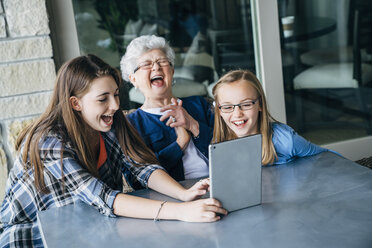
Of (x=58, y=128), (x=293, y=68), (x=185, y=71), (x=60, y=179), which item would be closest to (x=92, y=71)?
(x=58, y=128)

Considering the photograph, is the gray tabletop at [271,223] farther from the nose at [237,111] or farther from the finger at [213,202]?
the nose at [237,111]

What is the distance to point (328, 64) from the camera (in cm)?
339

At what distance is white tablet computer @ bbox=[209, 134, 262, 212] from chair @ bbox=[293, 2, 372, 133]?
1.98 metres

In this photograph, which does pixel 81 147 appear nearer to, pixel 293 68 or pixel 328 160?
pixel 328 160

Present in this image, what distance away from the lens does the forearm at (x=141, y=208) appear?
142 centimetres

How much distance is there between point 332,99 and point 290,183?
2.03 meters

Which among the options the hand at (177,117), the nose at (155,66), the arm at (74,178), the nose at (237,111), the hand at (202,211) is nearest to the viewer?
the hand at (202,211)

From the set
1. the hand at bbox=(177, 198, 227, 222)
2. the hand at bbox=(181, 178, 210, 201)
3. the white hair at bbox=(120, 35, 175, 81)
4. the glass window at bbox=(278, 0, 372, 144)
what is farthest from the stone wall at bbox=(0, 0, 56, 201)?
the glass window at bbox=(278, 0, 372, 144)

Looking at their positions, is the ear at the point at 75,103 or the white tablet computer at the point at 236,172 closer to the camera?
the white tablet computer at the point at 236,172

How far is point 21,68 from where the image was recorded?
2277mm

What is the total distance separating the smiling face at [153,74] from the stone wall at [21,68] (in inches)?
19.0

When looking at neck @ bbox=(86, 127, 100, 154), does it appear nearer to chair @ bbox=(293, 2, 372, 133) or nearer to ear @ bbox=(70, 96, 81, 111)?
ear @ bbox=(70, 96, 81, 111)

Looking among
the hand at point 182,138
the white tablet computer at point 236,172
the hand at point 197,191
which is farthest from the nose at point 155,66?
the white tablet computer at point 236,172

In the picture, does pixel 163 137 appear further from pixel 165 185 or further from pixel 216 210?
pixel 216 210
